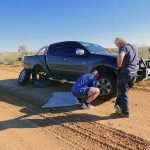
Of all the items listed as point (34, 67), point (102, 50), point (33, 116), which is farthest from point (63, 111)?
point (34, 67)

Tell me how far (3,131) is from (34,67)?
6129 mm

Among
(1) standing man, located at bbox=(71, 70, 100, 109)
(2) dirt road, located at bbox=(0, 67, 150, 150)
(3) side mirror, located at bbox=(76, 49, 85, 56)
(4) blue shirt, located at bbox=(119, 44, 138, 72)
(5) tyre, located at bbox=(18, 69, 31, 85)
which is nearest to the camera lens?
(2) dirt road, located at bbox=(0, 67, 150, 150)

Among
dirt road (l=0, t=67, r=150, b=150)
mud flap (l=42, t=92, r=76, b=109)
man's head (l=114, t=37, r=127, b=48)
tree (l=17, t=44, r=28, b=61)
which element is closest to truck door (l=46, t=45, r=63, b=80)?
mud flap (l=42, t=92, r=76, b=109)

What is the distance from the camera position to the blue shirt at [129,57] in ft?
23.9

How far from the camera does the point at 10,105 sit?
931 centimetres

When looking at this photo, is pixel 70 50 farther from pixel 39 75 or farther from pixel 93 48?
pixel 39 75

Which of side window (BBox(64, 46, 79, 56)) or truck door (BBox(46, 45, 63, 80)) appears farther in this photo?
truck door (BBox(46, 45, 63, 80))

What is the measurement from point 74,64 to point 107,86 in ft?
5.95

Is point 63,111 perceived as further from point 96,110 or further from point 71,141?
point 71,141

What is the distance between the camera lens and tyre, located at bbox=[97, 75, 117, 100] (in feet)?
29.3

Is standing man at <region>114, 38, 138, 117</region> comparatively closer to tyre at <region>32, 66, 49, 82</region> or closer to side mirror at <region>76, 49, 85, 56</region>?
side mirror at <region>76, 49, 85, 56</region>

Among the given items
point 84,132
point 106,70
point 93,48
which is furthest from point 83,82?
point 93,48

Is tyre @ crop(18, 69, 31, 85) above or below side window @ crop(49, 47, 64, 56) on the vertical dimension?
below

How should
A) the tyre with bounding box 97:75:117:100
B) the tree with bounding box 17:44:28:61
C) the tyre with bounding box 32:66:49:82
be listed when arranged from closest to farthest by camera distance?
the tyre with bounding box 97:75:117:100, the tyre with bounding box 32:66:49:82, the tree with bounding box 17:44:28:61
